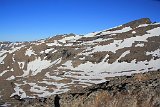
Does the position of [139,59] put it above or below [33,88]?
above

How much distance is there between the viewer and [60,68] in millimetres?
147375

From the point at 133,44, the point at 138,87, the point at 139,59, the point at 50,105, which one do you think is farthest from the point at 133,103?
the point at 133,44

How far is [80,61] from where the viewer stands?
485ft

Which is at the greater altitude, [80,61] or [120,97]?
[80,61]

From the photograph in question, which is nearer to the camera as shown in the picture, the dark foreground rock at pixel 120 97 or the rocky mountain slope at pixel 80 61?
the dark foreground rock at pixel 120 97

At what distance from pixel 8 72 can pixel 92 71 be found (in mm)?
51649

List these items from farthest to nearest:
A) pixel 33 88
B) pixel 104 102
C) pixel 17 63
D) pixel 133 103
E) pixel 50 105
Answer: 1. pixel 17 63
2. pixel 33 88
3. pixel 50 105
4. pixel 104 102
5. pixel 133 103

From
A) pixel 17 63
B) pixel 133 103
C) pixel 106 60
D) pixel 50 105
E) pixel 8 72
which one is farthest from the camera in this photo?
pixel 17 63

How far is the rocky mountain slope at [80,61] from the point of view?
11369 cm

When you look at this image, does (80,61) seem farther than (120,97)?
Yes

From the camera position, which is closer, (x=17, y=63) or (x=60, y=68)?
(x=60, y=68)

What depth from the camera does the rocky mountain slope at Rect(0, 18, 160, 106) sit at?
373 ft

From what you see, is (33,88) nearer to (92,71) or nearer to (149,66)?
(92,71)

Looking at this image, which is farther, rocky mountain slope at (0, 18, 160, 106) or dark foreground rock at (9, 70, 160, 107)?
rocky mountain slope at (0, 18, 160, 106)
